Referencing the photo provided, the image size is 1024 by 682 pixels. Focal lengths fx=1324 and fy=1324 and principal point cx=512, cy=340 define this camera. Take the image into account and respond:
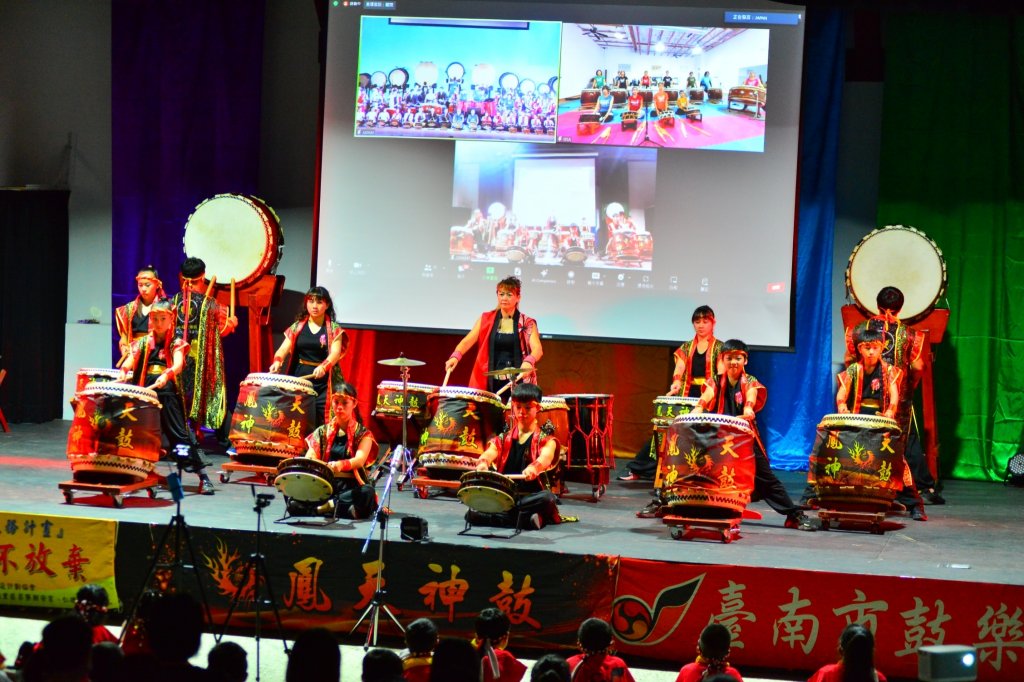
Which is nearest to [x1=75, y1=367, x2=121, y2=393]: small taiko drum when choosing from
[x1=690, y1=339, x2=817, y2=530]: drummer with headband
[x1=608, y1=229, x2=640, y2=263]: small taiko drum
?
[x1=690, y1=339, x2=817, y2=530]: drummer with headband

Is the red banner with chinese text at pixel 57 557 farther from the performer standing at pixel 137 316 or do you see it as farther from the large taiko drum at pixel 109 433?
the performer standing at pixel 137 316

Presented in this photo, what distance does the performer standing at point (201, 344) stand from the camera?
814 cm

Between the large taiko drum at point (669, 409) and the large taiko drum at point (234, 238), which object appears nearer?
the large taiko drum at point (669, 409)

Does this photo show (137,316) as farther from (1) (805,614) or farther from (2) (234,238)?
(1) (805,614)


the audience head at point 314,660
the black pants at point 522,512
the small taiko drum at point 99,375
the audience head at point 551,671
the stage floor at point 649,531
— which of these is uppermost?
the small taiko drum at point 99,375

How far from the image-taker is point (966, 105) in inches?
349

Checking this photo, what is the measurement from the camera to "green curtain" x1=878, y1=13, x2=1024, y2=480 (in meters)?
8.87

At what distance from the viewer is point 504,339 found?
311 inches

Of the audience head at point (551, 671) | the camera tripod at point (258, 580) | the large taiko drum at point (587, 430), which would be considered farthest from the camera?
the large taiko drum at point (587, 430)

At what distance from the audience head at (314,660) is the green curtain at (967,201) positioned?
680cm

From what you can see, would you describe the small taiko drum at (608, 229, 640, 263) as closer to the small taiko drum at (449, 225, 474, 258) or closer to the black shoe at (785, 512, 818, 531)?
the small taiko drum at (449, 225, 474, 258)

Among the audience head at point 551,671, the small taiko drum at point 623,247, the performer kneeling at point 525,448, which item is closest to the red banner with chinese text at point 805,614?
the performer kneeling at point 525,448

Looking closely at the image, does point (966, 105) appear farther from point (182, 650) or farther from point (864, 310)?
point (182, 650)

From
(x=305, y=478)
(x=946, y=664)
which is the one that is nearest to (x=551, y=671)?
(x=946, y=664)
